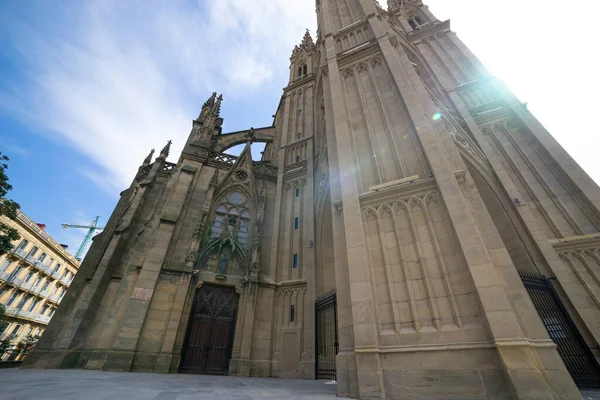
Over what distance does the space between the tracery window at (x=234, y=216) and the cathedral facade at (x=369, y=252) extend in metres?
0.09

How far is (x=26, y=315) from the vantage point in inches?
1238

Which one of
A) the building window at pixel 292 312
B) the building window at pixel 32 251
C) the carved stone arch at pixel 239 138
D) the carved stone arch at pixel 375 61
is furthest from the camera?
the building window at pixel 32 251

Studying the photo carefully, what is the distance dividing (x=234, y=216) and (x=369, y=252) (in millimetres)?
10124

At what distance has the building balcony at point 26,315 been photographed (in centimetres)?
2911

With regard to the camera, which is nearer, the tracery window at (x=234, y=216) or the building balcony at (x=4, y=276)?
the tracery window at (x=234, y=216)

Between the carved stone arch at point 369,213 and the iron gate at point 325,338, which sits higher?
the carved stone arch at point 369,213

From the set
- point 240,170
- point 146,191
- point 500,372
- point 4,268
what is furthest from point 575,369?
point 4,268

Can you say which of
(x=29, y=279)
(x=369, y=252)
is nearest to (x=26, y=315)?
(x=29, y=279)

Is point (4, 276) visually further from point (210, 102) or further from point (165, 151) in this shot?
point (210, 102)

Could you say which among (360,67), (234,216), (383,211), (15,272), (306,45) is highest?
(306,45)

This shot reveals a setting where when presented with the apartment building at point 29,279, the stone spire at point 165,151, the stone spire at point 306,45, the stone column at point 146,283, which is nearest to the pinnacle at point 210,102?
the stone spire at point 165,151

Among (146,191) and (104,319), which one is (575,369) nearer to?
(104,319)

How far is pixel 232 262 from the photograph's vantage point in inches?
516

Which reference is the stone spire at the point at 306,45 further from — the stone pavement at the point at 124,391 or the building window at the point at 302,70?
the stone pavement at the point at 124,391
